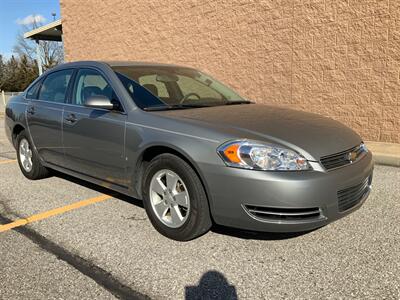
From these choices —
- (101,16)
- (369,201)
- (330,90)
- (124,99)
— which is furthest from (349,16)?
(101,16)

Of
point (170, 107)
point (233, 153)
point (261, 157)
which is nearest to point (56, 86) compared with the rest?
point (170, 107)

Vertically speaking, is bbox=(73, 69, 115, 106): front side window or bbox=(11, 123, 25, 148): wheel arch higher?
bbox=(73, 69, 115, 106): front side window

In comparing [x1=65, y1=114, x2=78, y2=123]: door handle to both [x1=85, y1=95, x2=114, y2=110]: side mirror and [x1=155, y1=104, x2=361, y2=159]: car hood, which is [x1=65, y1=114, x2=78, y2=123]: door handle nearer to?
[x1=85, y1=95, x2=114, y2=110]: side mirror

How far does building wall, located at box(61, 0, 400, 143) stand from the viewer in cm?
777

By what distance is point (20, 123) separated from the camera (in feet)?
18.6

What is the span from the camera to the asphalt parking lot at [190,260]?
9.10 feet

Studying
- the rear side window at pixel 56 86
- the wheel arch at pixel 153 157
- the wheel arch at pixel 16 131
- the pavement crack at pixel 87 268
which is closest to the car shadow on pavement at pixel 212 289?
the pavement crack at pixel 87 268

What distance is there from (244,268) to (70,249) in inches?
58.3

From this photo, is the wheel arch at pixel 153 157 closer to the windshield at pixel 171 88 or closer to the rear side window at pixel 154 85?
the windshield at pixel 171 88

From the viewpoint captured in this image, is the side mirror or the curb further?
the curb

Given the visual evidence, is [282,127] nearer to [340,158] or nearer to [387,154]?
[340,158]

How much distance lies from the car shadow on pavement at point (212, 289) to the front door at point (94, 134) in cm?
145

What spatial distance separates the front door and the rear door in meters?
0.19

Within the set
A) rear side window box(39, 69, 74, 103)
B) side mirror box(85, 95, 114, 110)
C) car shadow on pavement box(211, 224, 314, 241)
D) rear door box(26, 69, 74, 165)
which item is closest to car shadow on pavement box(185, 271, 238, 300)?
car shadow on pavement box(211, 224, 314, 241)
